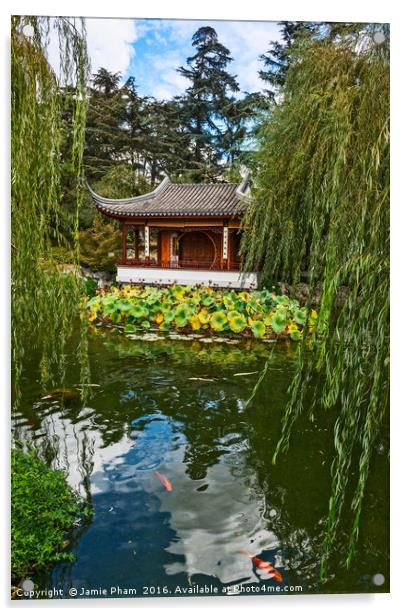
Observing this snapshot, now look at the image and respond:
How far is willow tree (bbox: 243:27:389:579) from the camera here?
4.50ft

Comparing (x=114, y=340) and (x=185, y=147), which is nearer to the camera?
(x=185, y=147)

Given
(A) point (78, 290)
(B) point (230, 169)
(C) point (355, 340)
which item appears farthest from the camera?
(B) point (230, 169)

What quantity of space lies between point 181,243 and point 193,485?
199 cm

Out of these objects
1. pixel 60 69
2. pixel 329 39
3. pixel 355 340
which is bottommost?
pixel 355 340

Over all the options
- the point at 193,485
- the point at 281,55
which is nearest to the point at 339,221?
the point at 281,55

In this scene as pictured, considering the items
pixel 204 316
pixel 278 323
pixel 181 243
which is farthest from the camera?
pixel 204 316

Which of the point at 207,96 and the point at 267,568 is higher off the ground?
the point at 207,96

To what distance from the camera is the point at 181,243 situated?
356 centimetres

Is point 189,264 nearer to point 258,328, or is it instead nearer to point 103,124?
point 258,328

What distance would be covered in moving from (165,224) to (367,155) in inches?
145

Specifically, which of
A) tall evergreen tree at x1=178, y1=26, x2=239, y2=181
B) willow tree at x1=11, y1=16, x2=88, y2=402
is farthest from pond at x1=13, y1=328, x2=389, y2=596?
tall evergreen tree at x1=178, y1=26, x2=239, y2=181
